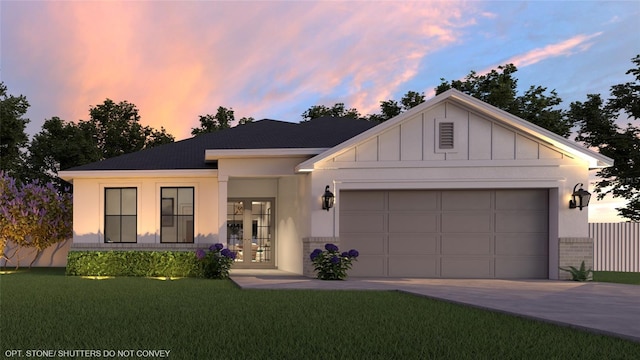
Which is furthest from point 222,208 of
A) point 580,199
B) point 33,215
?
point 580,199

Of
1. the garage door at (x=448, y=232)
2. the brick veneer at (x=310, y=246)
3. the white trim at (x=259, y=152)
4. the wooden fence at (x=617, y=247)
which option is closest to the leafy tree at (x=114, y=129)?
the white trim at (x=259, y=152)

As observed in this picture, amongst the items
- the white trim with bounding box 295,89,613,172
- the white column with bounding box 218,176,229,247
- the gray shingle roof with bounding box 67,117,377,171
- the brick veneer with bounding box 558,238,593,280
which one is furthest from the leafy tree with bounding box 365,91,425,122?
the brick veneer with bounding box 558,238,593,280

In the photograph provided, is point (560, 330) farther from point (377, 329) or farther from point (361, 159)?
point (361, 159)

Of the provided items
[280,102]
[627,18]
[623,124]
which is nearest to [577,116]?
[623,124]

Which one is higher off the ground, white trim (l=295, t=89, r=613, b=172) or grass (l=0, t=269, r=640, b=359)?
white trim (l=295, t=89, r=613, b=172)

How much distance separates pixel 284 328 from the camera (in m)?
7.12

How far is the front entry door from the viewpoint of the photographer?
19.8m

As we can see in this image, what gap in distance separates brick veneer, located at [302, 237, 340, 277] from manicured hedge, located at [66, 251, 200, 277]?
3175mm

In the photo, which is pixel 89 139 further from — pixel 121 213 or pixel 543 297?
pixel 543 297

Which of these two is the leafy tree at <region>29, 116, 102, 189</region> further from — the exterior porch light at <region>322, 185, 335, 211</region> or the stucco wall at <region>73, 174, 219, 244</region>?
the exterior porch light at <region>322, 185, 335, 211</region>

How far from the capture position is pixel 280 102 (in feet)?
79.5

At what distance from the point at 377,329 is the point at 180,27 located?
44.7ft

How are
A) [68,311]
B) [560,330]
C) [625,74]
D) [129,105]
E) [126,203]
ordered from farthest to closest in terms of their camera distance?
1. [129,105]
2. [625,74]
3. [126,203]
4. [68,311]
5. [560,330]

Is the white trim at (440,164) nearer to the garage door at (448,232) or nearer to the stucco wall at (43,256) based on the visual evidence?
the garage door at (448,232)
